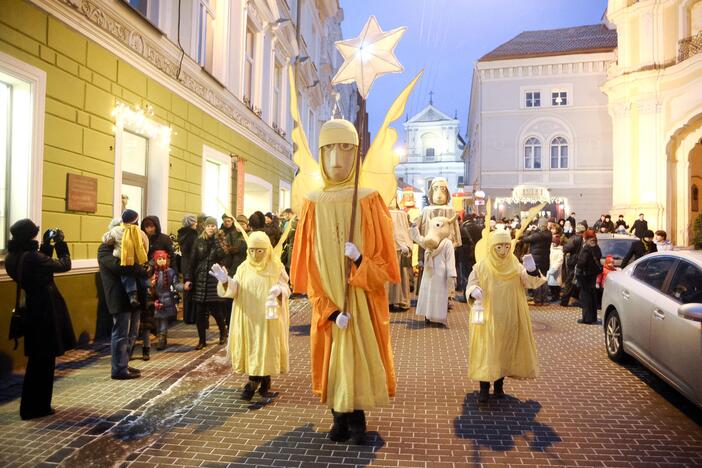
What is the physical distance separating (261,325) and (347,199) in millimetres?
1750

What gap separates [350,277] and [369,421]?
1427 mm

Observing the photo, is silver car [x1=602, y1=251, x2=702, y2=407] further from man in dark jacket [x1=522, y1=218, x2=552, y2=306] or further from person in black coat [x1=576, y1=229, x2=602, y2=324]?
man in dark jacket [x1=522, y1=218, x2=552, y2=306]

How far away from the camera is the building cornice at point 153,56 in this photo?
6.59 metres

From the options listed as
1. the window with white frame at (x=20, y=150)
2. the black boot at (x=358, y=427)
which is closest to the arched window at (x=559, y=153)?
the window with white frame at (x=20, y=150)

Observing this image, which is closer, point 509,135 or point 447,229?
point 447,229

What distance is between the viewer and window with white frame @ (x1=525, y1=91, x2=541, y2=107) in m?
32.9

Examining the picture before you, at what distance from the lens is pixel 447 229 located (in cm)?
883

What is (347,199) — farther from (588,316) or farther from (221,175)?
(221,175)

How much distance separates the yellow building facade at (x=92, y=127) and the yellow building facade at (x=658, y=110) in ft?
63.3

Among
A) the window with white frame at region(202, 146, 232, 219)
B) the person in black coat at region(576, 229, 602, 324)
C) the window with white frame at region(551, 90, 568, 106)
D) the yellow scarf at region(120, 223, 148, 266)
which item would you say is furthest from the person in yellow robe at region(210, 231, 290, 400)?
the window with white frame at region(551, 90, 568, 106)

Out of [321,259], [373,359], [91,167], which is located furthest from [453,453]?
[91,167]

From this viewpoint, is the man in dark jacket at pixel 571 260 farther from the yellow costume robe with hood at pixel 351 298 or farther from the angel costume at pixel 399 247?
the yellow costume robe with hood at pixel 351 298

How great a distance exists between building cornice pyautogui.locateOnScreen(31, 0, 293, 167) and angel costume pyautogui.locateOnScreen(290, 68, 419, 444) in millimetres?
4558

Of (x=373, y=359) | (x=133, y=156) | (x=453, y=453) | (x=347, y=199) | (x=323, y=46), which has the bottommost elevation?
(x=453, y=453)
